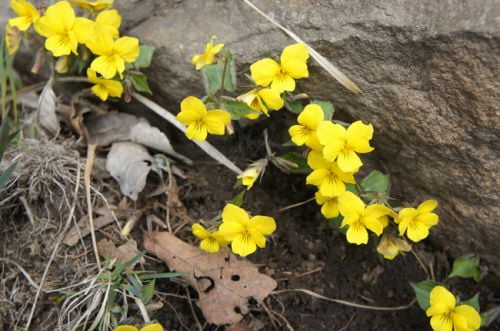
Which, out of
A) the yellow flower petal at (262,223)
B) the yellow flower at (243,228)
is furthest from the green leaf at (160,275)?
the yellow flower petal at (262,223)

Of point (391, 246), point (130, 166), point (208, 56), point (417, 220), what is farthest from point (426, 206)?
point (130, 166)

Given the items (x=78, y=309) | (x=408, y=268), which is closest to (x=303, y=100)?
(x=408, y=268)

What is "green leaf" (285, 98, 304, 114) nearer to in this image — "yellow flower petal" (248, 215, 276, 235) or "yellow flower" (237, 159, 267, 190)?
"yellow flower" (237, 159, 267, 190)

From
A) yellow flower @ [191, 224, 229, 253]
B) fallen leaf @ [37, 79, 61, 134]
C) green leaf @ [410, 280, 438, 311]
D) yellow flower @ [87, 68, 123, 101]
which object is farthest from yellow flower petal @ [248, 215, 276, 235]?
fallen leaf @ [37, 79, 61, 134]

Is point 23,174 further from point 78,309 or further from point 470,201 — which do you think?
point 470,201

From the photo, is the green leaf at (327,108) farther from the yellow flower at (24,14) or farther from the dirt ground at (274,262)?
the yellow flower at (24,14)
